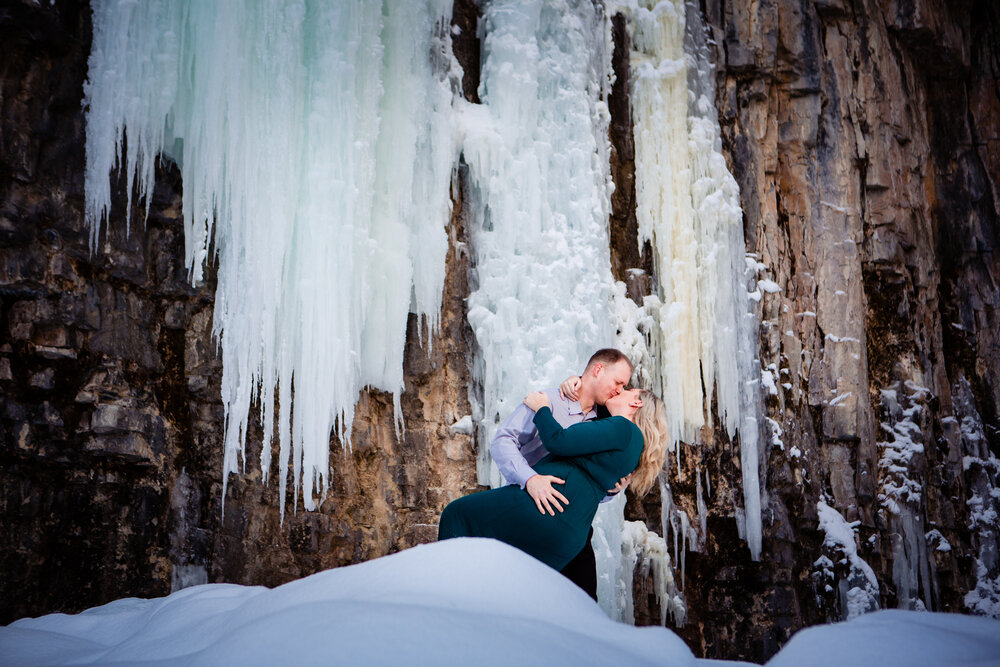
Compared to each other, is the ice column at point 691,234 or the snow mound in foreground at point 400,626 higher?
the ice column at point 691,234

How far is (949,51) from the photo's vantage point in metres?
7.11

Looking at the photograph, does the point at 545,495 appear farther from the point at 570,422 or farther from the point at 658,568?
the point at 658,568

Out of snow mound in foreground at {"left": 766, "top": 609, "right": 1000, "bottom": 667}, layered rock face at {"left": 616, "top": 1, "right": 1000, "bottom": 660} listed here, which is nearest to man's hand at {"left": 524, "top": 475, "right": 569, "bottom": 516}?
snow mound in foreground at {"left": 766, "top": 609, "right": 1000, "bottom": 667}

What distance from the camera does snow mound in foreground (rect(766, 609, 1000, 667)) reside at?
4.13 ft

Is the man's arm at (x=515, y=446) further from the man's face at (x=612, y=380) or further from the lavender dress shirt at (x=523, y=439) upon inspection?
the man's face at (x=612, y=380)

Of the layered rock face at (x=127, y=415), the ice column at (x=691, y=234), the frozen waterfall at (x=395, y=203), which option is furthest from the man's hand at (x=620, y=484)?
the ice column at (x=691, y=234)

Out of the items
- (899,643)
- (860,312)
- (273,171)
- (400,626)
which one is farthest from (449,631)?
(860,312)

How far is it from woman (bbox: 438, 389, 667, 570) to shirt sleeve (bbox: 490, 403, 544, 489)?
4 cm

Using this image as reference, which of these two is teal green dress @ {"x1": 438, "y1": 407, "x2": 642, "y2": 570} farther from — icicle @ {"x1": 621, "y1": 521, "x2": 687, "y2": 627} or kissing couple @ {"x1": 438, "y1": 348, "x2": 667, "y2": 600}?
icicle @ {"x1": 621, "y1": 521, "x2": 687, "y2": 627}

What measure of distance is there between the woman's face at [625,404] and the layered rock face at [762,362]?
9.56ft

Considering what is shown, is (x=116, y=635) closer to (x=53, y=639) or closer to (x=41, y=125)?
(x=53, y=639)

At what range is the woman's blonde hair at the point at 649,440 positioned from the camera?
8.44ft

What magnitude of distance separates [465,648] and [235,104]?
13.9ft

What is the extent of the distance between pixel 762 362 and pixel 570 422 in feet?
13.4
